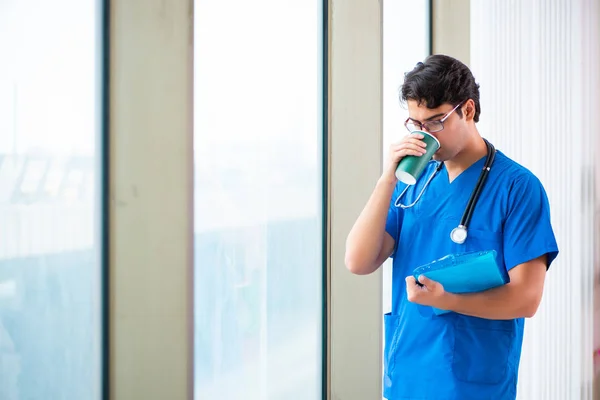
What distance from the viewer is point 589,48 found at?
8.75 ft

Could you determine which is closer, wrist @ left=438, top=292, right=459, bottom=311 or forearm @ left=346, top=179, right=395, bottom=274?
wrist @ left=438, top=292, right=459, bottom=311

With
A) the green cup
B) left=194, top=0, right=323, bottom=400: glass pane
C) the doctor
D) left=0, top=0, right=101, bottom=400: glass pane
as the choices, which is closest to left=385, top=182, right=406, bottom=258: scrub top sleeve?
the doctor

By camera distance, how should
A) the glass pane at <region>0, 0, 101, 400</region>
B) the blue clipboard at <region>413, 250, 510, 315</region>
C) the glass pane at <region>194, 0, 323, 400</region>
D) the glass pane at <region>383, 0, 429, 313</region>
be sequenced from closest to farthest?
the blue clipboard at <region>413, 250, 510, 315</region>, the glass pane at <region>0, 0, 101, 400</region>, the glass pane at <region>194, 0, 323, 400</region>, the glass pane at <region>383, 0, 429, 313</region>

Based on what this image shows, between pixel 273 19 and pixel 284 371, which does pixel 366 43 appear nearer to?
pixel 273 19

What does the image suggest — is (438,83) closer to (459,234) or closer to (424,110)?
(424,110)

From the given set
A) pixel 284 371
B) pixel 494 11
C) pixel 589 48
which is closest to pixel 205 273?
pixel 284 371

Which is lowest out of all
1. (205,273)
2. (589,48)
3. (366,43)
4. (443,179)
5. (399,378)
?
(399,378)

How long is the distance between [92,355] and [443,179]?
0.98m

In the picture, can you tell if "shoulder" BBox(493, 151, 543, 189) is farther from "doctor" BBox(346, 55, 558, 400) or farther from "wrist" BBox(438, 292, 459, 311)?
"wrist" BBox(438, 292, 459, 311)

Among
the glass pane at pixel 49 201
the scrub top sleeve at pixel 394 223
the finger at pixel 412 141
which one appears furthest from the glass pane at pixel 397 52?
the glass pane at pixel 49 201

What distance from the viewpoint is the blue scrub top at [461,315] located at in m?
1.15

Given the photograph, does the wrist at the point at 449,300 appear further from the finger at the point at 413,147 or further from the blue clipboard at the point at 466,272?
the finger at the point at 413,147

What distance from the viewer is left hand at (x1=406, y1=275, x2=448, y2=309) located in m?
1.09

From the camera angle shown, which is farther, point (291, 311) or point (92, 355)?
point (291, 311)
